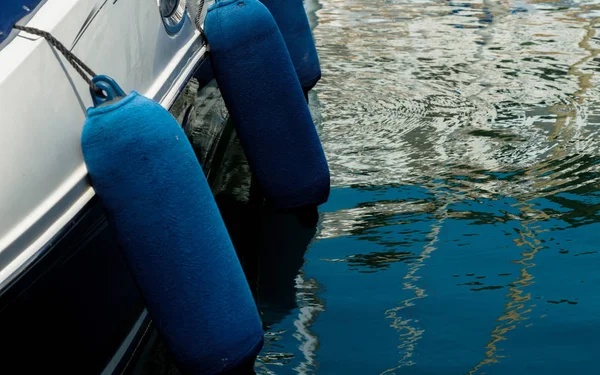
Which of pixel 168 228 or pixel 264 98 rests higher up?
pixel 168 228

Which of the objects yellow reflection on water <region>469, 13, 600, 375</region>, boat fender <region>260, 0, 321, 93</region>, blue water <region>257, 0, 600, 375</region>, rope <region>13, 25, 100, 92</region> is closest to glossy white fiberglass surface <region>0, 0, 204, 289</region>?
rope <region>13, 25, 100, 92</region>

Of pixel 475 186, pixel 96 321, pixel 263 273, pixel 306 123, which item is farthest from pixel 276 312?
pixel 475 186

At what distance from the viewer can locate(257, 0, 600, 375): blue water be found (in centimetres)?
311

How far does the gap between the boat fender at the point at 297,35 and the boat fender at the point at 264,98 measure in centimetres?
120

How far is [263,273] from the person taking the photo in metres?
3.77

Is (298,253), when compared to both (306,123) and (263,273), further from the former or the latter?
(306,123)

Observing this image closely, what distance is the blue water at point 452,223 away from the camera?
311cm

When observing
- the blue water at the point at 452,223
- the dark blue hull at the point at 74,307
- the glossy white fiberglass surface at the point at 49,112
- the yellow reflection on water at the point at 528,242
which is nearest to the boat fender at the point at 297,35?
the blue water at the point at 452,223

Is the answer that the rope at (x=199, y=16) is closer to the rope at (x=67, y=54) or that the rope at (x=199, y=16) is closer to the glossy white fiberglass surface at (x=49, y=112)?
the glossy white fiberglass surface at (x=49, y=112)

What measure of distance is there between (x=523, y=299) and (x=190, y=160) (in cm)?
153

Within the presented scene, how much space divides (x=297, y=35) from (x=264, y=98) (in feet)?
4.83

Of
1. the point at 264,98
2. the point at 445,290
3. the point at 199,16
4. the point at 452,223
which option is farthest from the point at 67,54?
the point at 452,223

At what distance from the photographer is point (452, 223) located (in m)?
A: 4.02

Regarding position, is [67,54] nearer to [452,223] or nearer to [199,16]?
[199,16]
